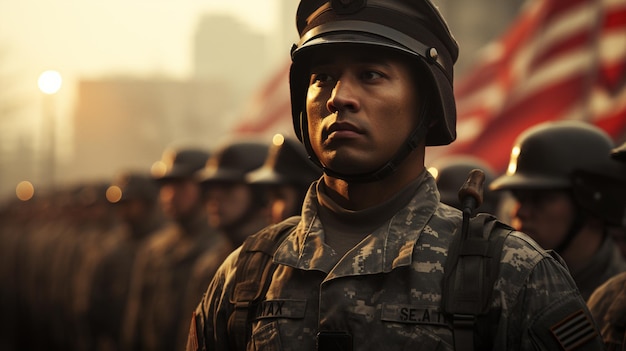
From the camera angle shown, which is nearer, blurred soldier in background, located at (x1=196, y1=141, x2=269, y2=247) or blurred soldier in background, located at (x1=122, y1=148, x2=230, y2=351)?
blurred soldier in background, located at (x1=196, y1=141, x2=269, y2=247)

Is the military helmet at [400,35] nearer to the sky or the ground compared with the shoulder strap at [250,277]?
nearer to the sky

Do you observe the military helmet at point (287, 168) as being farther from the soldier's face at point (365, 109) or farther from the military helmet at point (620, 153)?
the soldier's face at point (365, 109)

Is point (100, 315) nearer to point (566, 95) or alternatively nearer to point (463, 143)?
point (463, 143)

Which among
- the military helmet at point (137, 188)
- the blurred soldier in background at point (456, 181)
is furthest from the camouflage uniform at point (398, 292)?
the military helmet at point (137, 188)

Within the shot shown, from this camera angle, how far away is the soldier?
11.1 feet

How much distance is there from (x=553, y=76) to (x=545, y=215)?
21.7 ft

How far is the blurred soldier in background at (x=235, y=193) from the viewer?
858 cm

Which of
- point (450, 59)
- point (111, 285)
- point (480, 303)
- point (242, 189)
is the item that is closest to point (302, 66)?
point (450, 59)

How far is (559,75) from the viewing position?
12.2 metres

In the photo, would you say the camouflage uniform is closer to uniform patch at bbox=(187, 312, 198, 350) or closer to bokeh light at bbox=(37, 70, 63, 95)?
uniform patch at bbox=(187, 312, 198, 350)

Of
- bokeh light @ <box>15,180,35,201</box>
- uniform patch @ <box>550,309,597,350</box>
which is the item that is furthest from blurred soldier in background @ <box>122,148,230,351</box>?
bokeh light @ <box>15,180,35,201</box>

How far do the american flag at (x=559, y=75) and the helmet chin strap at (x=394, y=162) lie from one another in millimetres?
7295

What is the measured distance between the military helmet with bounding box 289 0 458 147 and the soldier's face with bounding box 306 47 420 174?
0.19 feet

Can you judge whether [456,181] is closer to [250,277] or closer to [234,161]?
[234,161]
